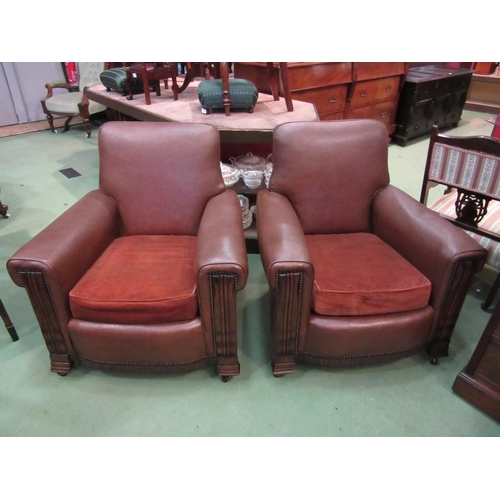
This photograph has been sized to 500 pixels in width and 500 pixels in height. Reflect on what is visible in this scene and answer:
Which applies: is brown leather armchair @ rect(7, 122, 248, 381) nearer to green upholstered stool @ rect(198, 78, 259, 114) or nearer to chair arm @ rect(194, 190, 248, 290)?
chair arm @ rect(194, 190, 248, 290)

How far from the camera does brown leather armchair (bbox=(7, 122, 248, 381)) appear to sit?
1337 mm

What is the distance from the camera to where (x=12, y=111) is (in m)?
4.67

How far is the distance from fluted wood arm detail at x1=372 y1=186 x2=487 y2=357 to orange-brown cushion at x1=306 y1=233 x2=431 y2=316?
0.17ft

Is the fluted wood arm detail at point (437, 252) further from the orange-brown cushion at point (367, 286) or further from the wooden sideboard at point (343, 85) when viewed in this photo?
the wooden sideboard at point (343, 85)

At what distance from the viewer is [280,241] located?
137 cm

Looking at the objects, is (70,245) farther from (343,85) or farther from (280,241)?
(343,85)

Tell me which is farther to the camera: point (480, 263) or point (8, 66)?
point (8, 66)

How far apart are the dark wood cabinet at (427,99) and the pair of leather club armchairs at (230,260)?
273 centimetres

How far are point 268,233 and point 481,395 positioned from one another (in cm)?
105

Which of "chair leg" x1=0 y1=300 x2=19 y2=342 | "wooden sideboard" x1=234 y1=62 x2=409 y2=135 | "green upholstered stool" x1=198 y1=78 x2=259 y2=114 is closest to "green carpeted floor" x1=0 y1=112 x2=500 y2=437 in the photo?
"chair leg" x1=0 y1=300 x2=19 y2=342

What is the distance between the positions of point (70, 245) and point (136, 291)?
0.33 m

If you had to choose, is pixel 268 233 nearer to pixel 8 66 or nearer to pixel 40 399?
pixel 40 399

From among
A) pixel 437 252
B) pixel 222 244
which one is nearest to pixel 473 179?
pixel 437 252
